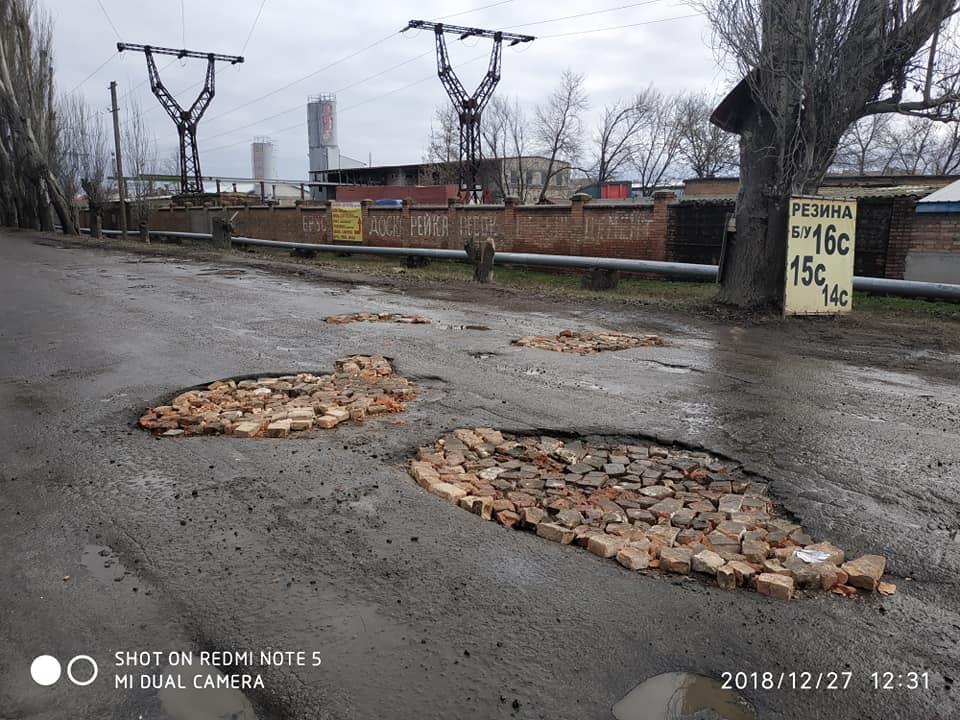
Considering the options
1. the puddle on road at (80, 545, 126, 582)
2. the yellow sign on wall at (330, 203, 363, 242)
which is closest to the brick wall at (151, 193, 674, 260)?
the yellow sign on wall at (330, 203, 363, 242)

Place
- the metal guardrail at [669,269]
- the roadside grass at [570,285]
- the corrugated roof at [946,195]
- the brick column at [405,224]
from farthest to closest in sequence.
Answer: the brick column at [405,224]
the corrugated roof at [946,195]
the roadside grass at [570,285]
the metal guardrail at [669,269]

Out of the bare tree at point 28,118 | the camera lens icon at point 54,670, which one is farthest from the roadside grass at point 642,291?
the bare tree at point 28,118

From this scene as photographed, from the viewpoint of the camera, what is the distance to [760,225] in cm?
1061

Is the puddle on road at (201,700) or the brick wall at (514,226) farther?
the brick wall at (514,226)

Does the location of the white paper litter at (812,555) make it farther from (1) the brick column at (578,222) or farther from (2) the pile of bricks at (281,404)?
(1) the brick column at (578,222)

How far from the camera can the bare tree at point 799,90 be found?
9.37m

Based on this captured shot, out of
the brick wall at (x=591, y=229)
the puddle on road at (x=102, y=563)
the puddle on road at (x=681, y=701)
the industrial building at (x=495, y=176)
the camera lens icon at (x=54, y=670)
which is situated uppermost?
the industrial building at (x=495, y=176)

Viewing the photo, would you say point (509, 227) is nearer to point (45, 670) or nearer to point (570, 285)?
point (570, 285)

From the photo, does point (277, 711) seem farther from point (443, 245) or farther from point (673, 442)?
point (443, 245)

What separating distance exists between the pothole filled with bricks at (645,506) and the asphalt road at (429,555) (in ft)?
0.32

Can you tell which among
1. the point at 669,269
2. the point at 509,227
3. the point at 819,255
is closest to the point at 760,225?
the point at 819,255

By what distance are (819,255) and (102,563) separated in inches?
403

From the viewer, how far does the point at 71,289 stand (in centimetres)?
1295

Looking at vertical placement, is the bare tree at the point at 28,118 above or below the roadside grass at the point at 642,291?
above
